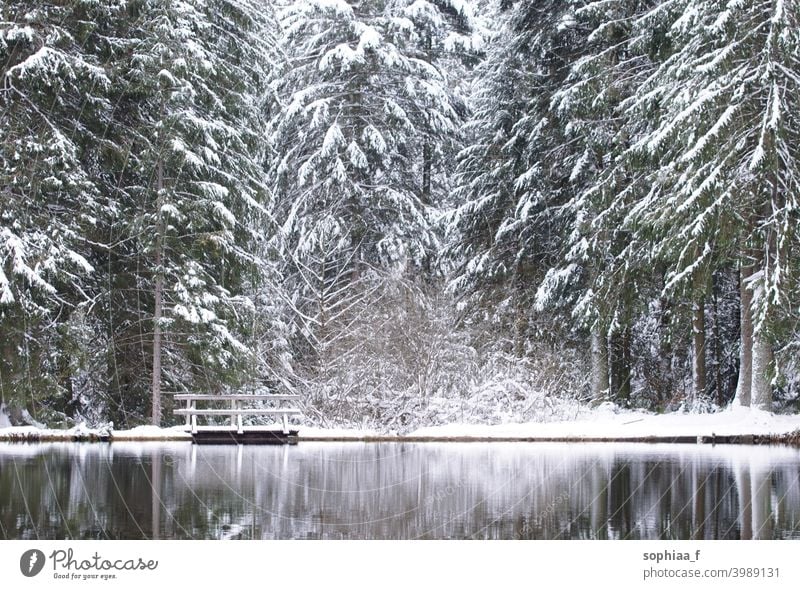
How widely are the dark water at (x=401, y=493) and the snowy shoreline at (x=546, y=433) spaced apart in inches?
33.3

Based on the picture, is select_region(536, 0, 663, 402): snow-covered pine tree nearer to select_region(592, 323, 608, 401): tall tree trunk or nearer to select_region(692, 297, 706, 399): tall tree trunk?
select_region(592, 323, 608, 401): tall tree trunk

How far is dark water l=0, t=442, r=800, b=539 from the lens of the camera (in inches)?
260

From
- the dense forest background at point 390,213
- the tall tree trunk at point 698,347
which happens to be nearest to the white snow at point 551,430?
the dense forest background at point 390,213

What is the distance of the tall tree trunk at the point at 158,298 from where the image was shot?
14781 mm

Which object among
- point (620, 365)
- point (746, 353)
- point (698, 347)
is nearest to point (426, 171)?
point (620, 365)

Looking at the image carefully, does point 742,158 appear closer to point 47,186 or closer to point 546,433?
point 546,433

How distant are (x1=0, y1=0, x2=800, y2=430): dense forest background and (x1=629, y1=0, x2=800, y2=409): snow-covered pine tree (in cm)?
5

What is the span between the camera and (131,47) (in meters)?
15.6

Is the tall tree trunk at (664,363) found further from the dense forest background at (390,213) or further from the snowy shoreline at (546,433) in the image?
the snowy shoreline at (546,433)

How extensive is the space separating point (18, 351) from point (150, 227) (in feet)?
8.66

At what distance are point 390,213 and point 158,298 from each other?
6604 millimetres

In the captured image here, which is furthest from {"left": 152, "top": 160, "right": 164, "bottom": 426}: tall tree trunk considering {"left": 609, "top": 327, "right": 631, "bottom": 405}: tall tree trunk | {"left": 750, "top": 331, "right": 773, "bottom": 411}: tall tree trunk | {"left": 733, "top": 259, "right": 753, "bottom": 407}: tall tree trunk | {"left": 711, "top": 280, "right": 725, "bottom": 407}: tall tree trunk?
{"left": 711, "top": 280, "right": 725, "bottom": 407}: tall tree trunk
